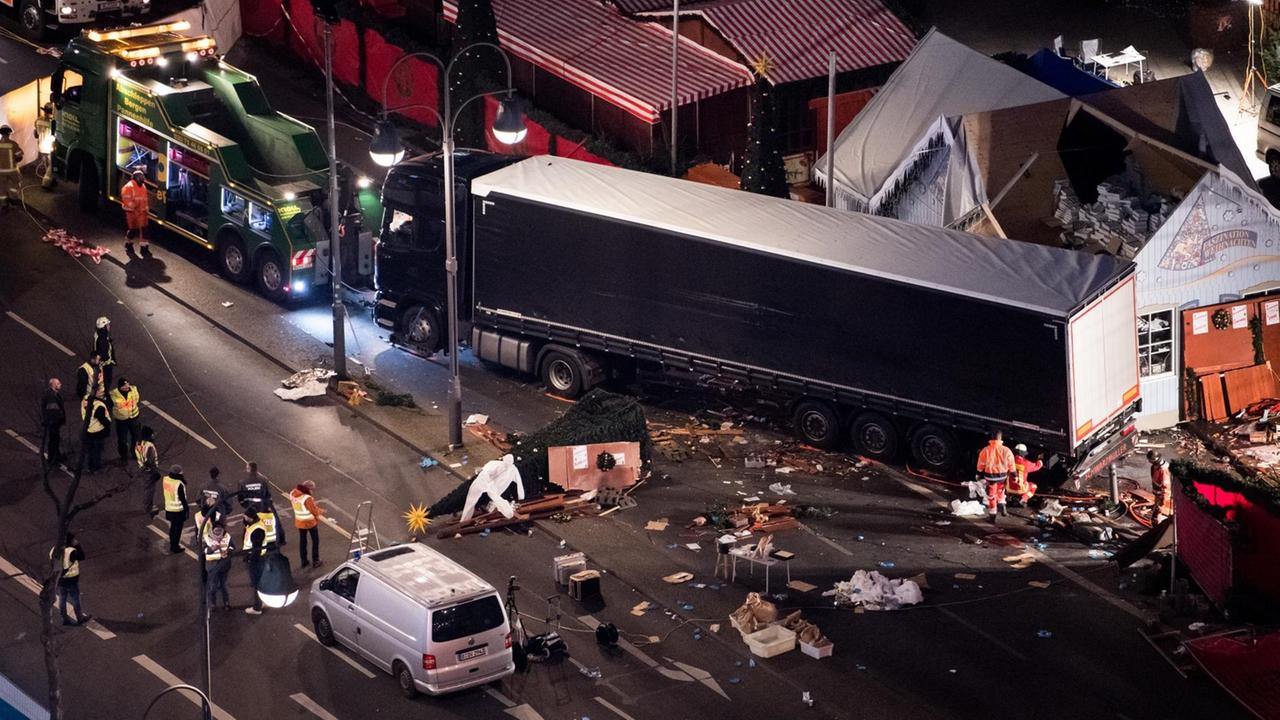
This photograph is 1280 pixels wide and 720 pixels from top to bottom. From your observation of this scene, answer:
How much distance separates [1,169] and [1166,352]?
2326 cm

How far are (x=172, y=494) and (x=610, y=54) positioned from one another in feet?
60.9

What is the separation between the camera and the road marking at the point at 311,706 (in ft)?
79.5

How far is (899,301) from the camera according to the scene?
30.8 metres

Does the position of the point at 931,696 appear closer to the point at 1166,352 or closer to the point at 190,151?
the point at 1166,352

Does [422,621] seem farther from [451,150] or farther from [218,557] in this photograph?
[451,150]

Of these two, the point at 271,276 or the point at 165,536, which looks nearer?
the point at 165,536

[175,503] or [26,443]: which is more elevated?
[175,503]

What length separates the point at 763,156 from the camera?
38.2m

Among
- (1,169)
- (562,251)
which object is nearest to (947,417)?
(562,251)

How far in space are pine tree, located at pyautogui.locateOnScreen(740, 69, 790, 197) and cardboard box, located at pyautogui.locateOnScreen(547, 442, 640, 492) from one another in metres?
8.97

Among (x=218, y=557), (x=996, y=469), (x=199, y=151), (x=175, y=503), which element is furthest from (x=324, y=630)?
(x=199, y=151)

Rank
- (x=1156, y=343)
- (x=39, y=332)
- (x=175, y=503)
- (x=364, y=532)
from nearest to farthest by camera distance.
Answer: (x=175, y=503)
(x=364, y=532)
(x=1156, y=343)
(x=39, y=332)

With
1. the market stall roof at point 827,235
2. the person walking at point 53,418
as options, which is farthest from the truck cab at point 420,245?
the person walking at point 53,418

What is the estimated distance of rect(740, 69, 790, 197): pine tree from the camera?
38.0 metres
